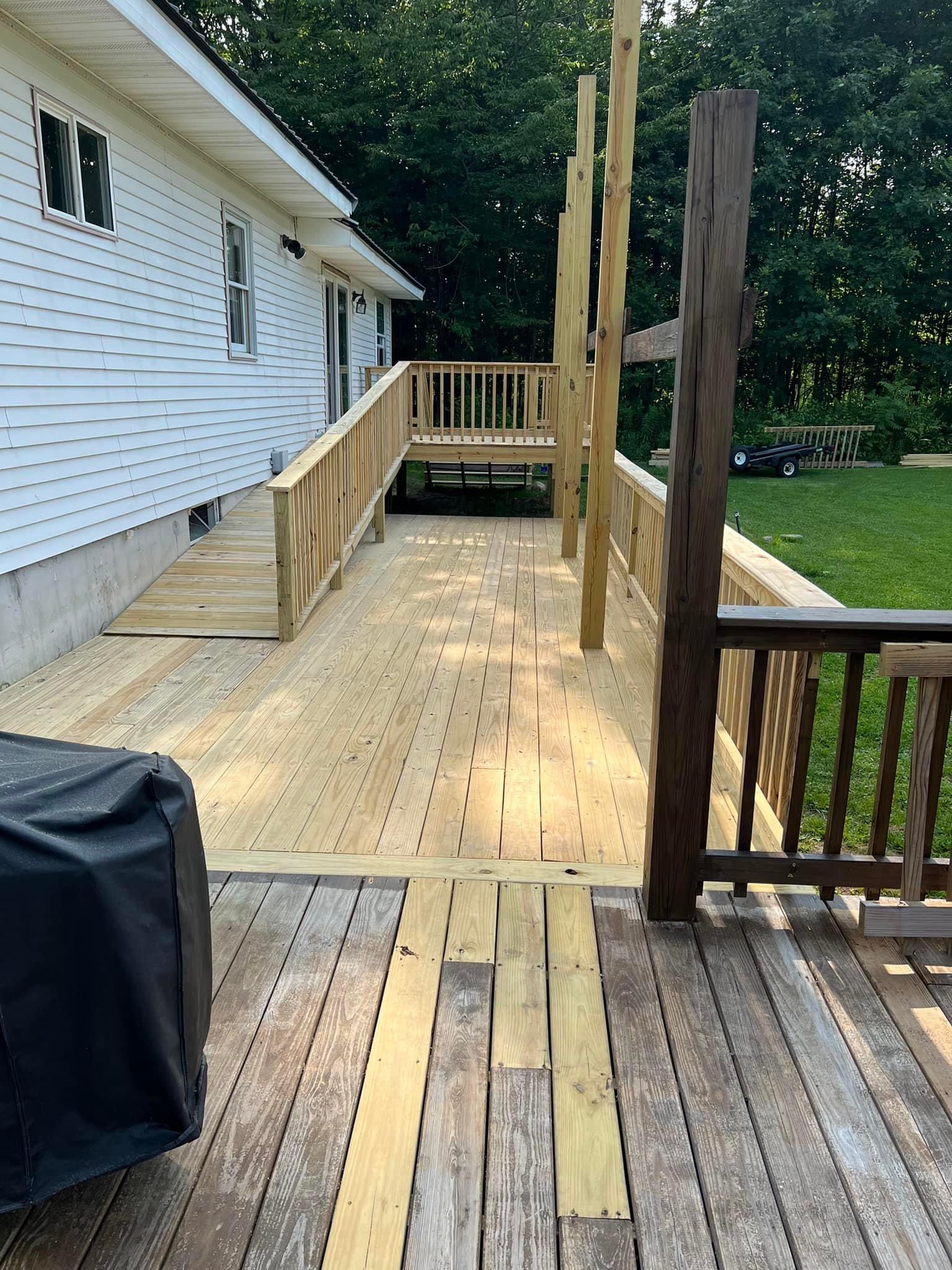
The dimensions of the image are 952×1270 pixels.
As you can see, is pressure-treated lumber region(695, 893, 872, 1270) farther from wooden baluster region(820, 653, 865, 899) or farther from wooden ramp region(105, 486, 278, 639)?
wooden ramp region(105, 486, 278, 639)

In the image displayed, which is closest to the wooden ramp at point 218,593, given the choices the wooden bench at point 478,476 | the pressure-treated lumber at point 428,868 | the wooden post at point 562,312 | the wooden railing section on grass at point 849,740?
the wooden post at point 562,312

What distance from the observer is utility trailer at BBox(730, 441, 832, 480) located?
16734 mm

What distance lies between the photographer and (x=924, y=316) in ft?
80.4

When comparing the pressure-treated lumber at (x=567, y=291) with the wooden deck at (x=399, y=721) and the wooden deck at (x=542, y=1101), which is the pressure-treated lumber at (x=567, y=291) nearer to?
the wooden deck at (x=399, y=721)

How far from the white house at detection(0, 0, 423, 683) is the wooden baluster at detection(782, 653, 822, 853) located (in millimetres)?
4165

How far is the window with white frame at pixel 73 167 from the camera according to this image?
18.0 feet

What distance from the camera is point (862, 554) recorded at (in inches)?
370

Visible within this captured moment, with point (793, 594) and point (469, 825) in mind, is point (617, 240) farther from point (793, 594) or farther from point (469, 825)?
point (469, 825)

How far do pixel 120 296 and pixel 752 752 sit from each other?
5.59 metres

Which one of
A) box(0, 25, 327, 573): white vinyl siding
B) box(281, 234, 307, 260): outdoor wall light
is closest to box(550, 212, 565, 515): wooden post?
box(281, 234, 307, 260): outdoor wall light

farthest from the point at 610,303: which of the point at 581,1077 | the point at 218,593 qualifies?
the point at 581,1077

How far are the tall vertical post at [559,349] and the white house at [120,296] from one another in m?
2.41

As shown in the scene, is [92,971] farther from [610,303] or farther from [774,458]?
[774,458]

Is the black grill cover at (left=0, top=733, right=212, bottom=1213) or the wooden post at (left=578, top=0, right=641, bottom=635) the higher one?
the wooden post at (left=578, top=0, right=641, bottom=635)
